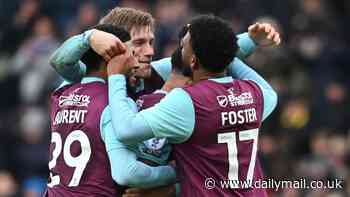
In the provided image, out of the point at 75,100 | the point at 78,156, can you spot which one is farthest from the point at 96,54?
the point at 78,156

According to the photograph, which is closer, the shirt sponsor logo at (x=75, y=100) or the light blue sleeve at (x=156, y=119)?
the light blue sleeve at (x=156, y=119)

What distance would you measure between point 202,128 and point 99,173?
707mm

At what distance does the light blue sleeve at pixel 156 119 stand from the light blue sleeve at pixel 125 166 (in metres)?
0.12

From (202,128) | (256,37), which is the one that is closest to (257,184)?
(202,128)

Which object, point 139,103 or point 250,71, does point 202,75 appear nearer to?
point 139,103

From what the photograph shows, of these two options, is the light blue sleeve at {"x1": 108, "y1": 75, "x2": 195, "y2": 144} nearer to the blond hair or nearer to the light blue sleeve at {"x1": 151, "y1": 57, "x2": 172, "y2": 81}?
the blond hair

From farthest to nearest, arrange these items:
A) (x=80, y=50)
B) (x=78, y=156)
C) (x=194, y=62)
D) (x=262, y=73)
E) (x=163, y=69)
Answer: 1. (x=262, y=73)
2. (x=163, y=69)
3. (x=80, y=50)
4. (x=78, y=156)
5. (x=194, y=62)

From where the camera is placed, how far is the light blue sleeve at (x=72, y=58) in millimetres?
7176

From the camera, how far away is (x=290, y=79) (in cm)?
1436

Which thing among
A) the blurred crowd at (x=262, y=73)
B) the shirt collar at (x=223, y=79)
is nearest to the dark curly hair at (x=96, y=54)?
the shirt collar at (x=223, y=79)

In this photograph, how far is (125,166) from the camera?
681 cm

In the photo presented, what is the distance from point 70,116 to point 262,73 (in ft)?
23.6

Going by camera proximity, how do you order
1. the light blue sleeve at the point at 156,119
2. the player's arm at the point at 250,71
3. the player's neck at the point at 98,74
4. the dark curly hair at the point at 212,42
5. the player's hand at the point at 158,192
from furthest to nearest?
1. the player's arm at the point at 250,71
2. the player's neck at the point at 98,74
3. the player's hand at the point at 158,192
4. the dark curly hair at the point at 212,42
5. the light blue sleeve at the point at 156,119

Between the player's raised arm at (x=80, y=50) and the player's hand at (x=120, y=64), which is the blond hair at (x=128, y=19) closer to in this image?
the player's raised arm at (x=80, y=50)
